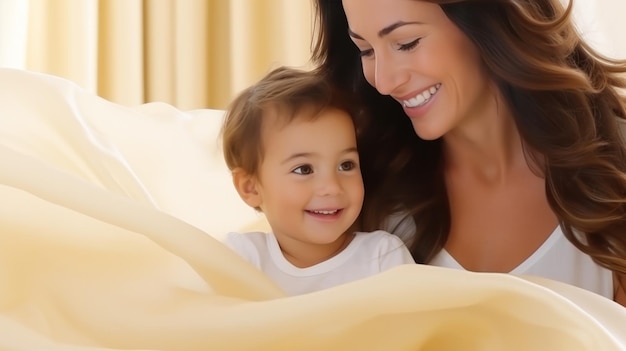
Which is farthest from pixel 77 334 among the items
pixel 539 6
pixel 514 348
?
pixel 539 6

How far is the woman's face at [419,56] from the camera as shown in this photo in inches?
63.8

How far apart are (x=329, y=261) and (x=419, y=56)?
0.37 metres

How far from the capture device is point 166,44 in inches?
138

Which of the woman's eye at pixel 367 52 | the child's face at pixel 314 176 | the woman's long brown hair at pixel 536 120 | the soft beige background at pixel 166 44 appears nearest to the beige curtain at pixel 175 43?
the soft beige background at pixel 166 44

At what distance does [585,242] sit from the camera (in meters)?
1.67

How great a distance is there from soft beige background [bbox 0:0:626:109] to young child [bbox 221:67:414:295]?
5.34ft

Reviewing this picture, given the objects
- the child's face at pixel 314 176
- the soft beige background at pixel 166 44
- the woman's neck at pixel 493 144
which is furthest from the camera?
the soft beige background at pixel 166 44

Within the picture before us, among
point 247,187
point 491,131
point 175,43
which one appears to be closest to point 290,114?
point 247,187

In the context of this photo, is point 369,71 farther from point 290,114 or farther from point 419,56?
point 290,114

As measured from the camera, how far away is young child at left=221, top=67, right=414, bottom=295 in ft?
5.05

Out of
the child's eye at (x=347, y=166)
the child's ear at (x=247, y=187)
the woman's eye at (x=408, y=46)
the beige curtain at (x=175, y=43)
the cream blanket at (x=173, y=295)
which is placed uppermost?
the woman's eye at (x=408, y=46)

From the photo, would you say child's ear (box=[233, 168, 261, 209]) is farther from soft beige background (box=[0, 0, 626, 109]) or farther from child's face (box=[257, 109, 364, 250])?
soft beige background (box=[0, 0, 626, 109])

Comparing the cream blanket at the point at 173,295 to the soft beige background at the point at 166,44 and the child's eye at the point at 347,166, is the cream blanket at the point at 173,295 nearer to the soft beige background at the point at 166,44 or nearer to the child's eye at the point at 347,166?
the child's eye at the point at 347,166

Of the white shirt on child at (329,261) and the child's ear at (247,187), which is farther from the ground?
the child's ear at (247,187)
